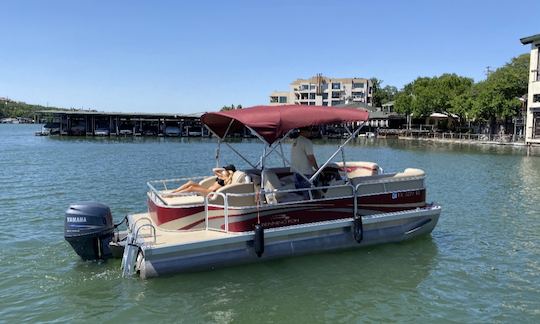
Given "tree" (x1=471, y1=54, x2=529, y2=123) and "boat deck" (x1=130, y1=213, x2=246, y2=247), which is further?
"tree" (x1=471, y1=54, x2=529, y2=123)

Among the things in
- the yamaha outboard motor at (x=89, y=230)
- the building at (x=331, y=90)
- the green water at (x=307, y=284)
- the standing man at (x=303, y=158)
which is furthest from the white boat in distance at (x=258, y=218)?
the building at (x=331, y=90)

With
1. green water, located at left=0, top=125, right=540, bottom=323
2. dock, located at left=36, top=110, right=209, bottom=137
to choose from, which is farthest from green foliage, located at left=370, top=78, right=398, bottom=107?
green water, located at left=0, top=125, right=540, bottom=323

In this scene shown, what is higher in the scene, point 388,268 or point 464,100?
point 464,100

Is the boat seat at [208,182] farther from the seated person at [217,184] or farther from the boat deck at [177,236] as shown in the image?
the boat deck at [177,236]

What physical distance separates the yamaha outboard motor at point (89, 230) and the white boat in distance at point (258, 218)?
19 millimetres

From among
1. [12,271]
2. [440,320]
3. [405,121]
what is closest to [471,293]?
[440,320]

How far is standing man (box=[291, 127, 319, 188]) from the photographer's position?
32.9 ft

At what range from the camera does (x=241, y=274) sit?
30.0 feet

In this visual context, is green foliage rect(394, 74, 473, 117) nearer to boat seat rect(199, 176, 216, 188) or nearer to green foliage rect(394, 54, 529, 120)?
green foliage rect(394, 54, 529, 120)

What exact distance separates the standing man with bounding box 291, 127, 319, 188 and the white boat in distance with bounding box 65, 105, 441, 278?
22 centimetres

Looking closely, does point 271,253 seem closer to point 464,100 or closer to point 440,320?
point 440,320

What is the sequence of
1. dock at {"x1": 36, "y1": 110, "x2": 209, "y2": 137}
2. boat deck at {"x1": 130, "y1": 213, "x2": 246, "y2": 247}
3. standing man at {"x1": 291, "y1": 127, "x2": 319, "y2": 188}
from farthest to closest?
dock at {"x1": 36, "y1": 110, "x2": 209, "y2": 137} → standing man at {"x1": 291, "y1": 127, "x2": 319, "y2": 188} → boat deck at {"x1": 130, "y1": 213, "x2": 246, "y2": 247}

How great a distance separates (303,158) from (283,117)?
1309 mm

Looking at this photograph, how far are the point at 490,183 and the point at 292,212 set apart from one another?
18737 mm
